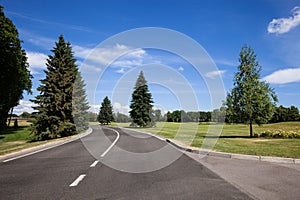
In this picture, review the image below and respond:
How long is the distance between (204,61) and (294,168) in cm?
1256

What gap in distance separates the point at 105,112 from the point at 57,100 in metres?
60.7

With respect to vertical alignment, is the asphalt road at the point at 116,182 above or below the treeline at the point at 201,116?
below

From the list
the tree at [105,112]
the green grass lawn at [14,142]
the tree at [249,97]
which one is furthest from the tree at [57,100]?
the tree at [105,112]

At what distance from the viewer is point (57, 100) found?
29.7 meters

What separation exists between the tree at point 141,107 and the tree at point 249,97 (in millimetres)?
36488

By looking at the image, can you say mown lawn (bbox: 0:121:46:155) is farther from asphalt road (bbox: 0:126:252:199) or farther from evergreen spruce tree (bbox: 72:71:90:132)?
asphalt road (bbox: 0:126:252:199)

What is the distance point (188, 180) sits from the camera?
6734mm

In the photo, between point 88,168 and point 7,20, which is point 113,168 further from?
point 7,20

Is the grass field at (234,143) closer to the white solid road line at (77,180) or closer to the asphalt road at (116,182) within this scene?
the asphalt road at (116,182)

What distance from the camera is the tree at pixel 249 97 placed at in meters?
23.7

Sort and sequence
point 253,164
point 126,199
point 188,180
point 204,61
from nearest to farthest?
point 126,199, point 188,180, point 253,164, point 204,61

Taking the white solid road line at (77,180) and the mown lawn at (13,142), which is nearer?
the white solid road line at (77,180)

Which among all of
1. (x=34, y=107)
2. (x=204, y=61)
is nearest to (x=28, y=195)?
(x=204, y=61)

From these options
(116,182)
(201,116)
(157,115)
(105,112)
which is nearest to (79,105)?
(116,182)
